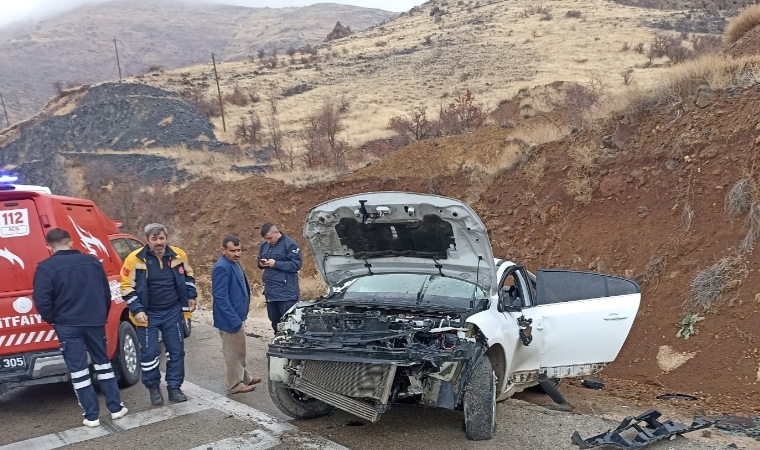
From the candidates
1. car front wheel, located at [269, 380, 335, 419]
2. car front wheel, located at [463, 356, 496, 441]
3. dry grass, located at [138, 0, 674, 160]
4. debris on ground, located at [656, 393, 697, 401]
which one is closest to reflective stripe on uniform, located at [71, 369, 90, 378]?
car front wheel, located at [269, 380, 335, 419]

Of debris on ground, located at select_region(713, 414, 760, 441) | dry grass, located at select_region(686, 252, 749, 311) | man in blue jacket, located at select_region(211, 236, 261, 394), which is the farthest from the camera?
dry grass, located at select_region(686, 252, 749, 311)

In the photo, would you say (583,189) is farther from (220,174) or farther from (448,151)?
(220,174)

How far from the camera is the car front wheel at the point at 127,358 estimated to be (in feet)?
23.1

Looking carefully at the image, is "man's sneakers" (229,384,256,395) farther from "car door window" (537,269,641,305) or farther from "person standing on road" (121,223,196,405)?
"car door window" (537,269,641,305)

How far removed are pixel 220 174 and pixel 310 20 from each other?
5601 inches

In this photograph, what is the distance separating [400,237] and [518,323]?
4.57 feet

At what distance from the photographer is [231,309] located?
6645 mm

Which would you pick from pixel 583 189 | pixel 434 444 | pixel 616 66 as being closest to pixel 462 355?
pixel 434 444

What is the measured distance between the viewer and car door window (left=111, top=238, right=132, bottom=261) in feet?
27.7

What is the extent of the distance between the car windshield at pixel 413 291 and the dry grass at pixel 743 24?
42.8ft

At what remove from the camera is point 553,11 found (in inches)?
2095

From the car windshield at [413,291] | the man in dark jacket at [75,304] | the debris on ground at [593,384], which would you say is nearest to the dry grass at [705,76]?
the debris on ground at [593,384]

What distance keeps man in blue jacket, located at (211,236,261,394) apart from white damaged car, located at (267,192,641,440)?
88cm

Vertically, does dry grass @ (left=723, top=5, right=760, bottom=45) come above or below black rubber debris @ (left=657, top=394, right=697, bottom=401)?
above
